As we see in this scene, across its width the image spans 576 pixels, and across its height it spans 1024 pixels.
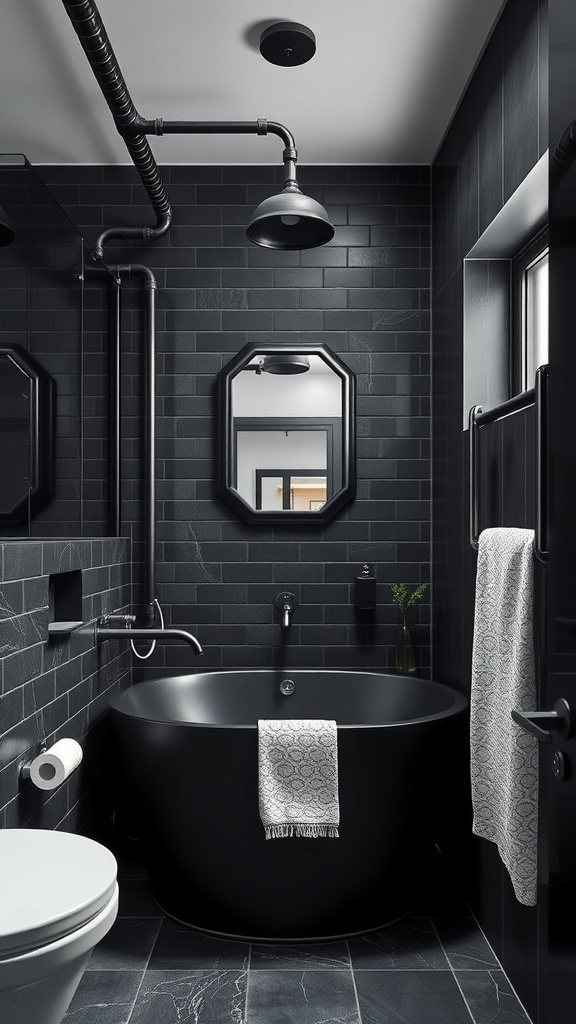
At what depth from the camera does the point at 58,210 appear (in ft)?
9.60

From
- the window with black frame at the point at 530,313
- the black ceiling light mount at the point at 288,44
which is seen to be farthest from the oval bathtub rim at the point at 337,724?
the black ceiling light mount at the point at 288,44

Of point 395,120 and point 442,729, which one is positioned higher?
point 395,120

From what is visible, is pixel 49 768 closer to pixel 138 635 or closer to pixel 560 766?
pixel 138 635

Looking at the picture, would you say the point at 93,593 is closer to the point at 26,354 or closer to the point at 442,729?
the point at 26,354

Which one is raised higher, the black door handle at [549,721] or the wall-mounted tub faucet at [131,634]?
the black door handle at [549,721]

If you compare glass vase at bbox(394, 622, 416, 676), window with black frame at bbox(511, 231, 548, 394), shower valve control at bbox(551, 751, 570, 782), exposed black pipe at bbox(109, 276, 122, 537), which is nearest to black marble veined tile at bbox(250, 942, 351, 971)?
glass vase at bbox(394, 622, 416, 676)

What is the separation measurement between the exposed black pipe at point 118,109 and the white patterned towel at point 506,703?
1.79m

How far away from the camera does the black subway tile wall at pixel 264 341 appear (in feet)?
12.0

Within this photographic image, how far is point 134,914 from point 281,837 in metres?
0.68

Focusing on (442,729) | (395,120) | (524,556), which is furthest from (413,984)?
(395,120)

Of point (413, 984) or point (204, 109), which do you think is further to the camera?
point (204, 109)

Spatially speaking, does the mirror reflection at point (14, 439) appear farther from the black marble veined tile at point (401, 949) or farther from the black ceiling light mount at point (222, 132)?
the black marble veined tile at point (401, 949)

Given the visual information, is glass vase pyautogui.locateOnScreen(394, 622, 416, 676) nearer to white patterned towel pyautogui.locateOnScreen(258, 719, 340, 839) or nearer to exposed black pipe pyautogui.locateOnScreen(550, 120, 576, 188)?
white patterned towel pyautogui.locateOnScreen(258, 719, 340, 839)

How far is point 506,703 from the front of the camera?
215 cm
